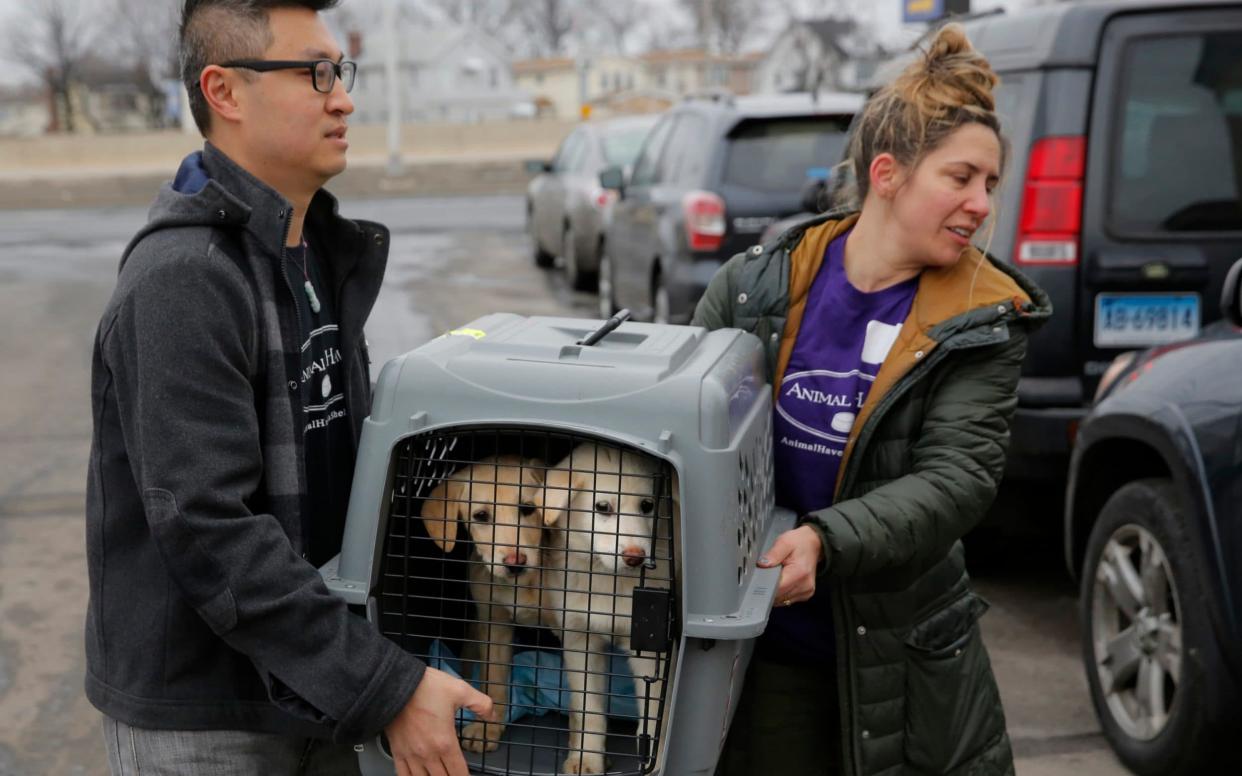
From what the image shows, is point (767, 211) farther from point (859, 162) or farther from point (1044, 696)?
point (859, 162)

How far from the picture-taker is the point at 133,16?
8550cm

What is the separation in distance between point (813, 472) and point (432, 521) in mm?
727

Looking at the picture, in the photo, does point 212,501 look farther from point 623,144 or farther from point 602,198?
point 623,144

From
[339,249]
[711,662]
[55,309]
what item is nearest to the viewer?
[711,662]

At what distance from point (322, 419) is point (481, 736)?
0.54 meters

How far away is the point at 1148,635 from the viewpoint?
12.3 feet

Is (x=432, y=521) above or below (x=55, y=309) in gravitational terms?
above

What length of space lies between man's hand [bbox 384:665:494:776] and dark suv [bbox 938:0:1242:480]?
3483 millimetres

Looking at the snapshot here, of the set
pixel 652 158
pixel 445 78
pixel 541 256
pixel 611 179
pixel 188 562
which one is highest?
pixel 188 562

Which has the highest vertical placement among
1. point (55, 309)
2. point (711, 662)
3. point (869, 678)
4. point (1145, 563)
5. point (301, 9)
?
point (301, 9)

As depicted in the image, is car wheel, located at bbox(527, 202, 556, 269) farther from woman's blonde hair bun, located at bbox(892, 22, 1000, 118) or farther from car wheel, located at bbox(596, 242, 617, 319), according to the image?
woman's blonde hair bun, located at bbox(892, 22, 1000, 118)

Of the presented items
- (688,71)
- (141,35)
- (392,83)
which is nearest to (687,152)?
(392,83)

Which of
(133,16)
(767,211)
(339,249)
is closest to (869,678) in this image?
(339,249)

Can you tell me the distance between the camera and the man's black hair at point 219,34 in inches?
77.1
